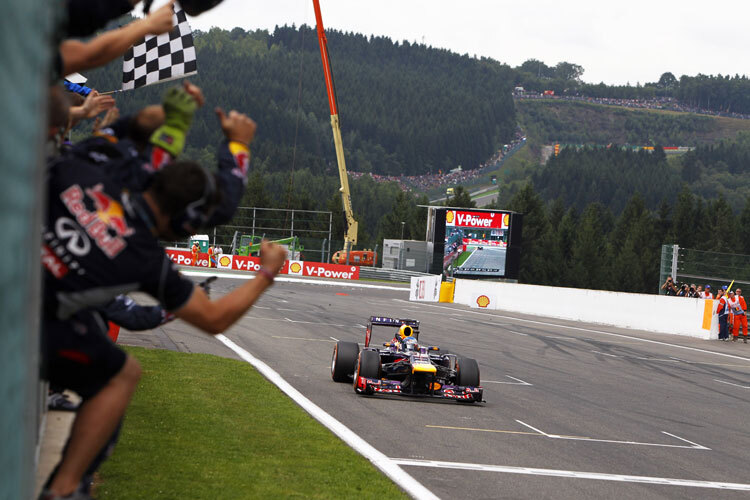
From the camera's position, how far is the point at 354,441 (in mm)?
8844

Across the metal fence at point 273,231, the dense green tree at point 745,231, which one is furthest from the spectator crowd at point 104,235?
the dense green tree at point 745,231

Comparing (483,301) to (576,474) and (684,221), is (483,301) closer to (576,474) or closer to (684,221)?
(576,474)

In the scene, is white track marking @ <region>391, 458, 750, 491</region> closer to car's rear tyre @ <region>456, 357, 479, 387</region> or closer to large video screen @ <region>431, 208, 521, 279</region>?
car's rear tyre @ <region>456, 357, 479, 387</region>

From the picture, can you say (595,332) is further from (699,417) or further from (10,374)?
(10,374)

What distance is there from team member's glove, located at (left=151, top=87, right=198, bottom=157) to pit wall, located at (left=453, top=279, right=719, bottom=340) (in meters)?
26.3


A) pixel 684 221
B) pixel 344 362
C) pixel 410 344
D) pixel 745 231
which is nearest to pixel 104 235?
pixel 410 344

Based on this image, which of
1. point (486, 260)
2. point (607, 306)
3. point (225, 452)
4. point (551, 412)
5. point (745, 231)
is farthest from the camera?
point (745, 231)

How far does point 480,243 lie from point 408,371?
3853 centimetres

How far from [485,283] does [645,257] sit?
58994 millimetres

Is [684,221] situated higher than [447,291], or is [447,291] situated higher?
[684,221]

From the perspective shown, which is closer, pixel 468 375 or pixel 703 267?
pixel 468 375

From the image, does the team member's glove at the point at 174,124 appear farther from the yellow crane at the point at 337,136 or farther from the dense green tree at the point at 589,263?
the dense green tree at the point at 589,263

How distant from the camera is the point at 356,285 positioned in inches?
2034

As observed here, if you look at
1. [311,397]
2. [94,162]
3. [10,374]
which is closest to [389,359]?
[311,397]
